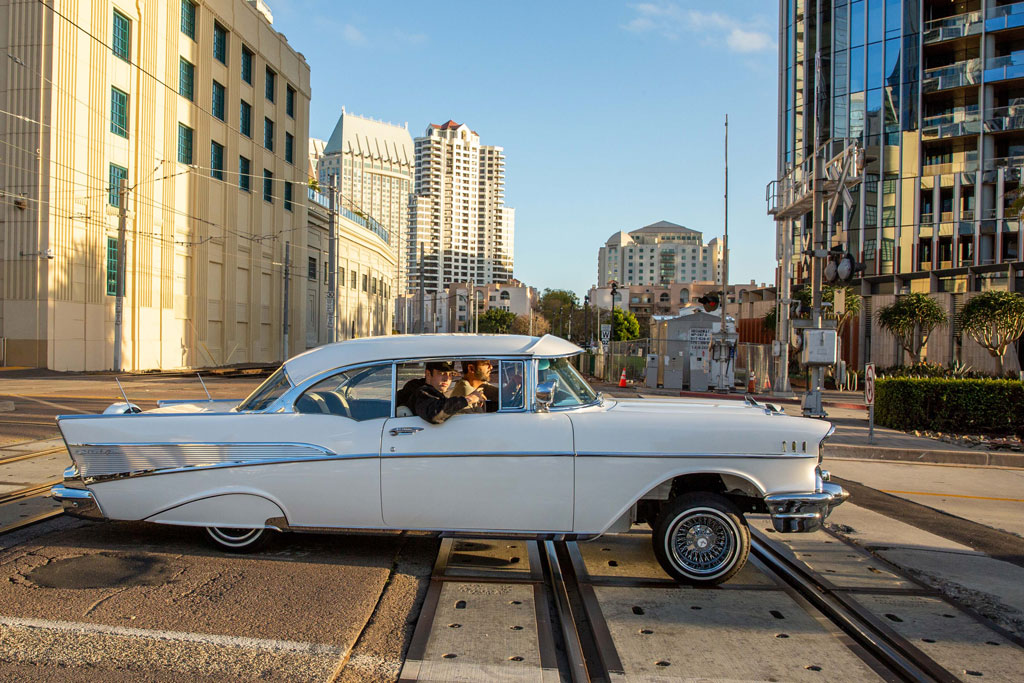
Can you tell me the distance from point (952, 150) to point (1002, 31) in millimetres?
6138

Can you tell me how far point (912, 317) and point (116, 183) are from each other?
3407 centimetres

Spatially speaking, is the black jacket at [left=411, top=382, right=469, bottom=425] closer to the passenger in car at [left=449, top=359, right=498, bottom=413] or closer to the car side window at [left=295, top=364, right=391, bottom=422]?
the passenger in car at [left=449, top=359, right=498, bottom=413]

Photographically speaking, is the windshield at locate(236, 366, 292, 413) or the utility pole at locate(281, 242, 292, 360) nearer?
the windshield at locate(236, 366, 292, 413)

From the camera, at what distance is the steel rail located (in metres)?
3.67

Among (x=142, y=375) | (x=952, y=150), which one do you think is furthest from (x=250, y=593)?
(x=952, y=150)

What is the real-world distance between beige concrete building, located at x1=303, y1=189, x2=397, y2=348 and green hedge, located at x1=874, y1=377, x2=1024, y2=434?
35.6 meters

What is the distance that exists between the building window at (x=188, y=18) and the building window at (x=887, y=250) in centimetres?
3895

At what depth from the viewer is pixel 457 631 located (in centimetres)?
408

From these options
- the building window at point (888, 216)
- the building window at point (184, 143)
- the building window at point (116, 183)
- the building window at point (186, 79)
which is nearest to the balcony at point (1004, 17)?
the building window at point (888, 216)

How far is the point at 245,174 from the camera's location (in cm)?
4319

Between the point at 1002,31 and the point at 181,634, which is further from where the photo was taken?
the point at 1002,31

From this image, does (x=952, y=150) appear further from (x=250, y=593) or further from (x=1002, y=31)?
(x=250, y=593)

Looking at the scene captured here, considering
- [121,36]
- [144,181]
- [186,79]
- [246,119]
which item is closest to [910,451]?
[144,181]


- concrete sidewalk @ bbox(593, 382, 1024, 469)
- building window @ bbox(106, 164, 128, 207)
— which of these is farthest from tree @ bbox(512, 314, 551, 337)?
concrete sidewalk @ bbox(593, 382, 1024, 469)
